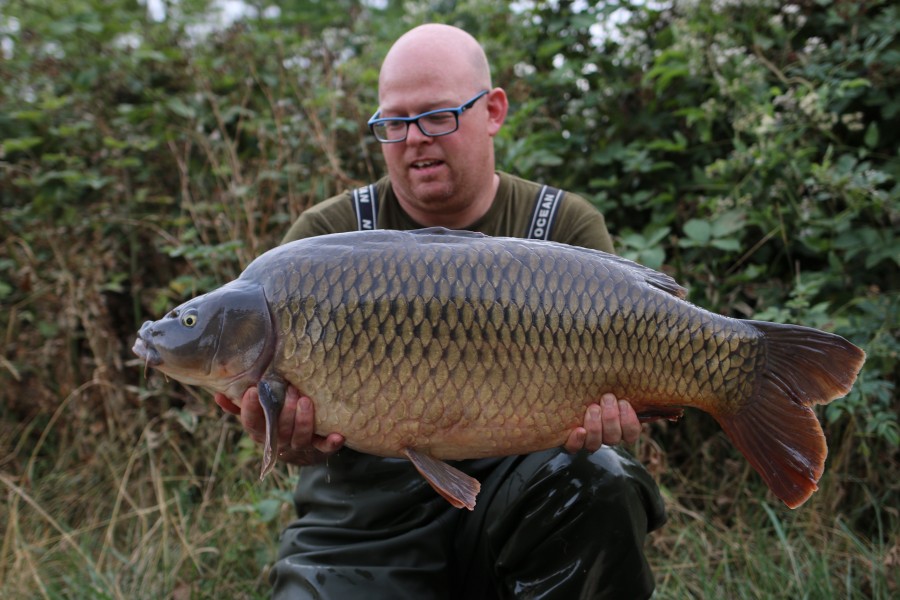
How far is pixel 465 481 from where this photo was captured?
4.57 ft

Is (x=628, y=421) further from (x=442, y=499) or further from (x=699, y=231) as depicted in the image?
(x=699, y=231)

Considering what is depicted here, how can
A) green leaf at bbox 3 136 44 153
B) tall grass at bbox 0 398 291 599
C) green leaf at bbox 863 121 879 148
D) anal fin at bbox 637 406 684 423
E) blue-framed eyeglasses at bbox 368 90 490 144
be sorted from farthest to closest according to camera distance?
green leaf at bbox 3 136 44 153 < green leaf at bbox 863 121 879 148 < tall grass at bbox 0 398 291 599 < blue-framed eyeglasses at bbox 368 90 490 144 < anal fin at bbox 637 406 684 423

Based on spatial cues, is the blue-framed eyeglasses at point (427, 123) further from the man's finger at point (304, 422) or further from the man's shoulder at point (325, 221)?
the man's finger at point (304, 422)

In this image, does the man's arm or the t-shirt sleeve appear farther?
the t-shirt sleeve

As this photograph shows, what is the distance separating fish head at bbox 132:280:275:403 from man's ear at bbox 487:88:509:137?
2.92 ft

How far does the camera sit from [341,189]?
9.43ft

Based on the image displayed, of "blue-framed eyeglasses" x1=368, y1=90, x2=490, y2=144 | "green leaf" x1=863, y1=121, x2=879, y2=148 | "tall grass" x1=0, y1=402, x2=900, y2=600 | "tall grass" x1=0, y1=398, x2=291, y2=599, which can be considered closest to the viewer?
"blue-framed eyeglasses" x1=368, y1=90, x2=490, y2=144

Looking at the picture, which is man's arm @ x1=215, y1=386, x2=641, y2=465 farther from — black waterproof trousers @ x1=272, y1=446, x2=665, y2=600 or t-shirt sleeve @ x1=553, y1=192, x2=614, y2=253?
t-shirt sleeve @ x1=553, y1=192, x2=614, y2=253

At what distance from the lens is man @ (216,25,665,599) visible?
1.55 metres

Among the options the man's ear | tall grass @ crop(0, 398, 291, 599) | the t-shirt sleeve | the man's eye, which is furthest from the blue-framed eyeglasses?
tall grass @ crop(0, 398, 291, 599)

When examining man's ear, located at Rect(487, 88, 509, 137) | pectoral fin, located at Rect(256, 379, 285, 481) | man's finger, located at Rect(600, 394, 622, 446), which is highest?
man's ear, located at Rect(487, 88, 509, 137)

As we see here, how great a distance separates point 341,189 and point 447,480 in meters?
1.68

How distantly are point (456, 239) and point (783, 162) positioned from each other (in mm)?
1430

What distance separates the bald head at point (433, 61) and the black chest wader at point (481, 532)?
33.4 inches
